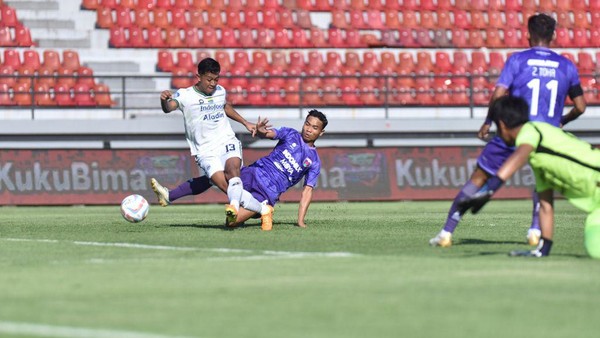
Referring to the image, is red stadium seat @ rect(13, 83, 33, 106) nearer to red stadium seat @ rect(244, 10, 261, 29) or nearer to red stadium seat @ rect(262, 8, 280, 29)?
red stadium seat @ rect(244, 10, 261, 29)

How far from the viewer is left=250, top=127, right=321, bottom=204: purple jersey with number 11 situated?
51.3 feet

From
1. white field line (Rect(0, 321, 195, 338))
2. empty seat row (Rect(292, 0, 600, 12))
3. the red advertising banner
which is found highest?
empty seat row (Rect(292, 0, 600, 12))

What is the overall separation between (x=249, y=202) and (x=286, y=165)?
112cm

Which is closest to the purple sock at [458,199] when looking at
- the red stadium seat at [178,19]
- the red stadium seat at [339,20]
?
the red stadium seat at [178,19]

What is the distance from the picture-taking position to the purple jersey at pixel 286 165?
15.6m

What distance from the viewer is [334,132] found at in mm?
28406

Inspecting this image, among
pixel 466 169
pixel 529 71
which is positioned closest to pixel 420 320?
pixel 529 71

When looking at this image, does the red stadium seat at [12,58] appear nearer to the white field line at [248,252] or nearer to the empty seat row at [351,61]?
the empty seat row at [351,61]

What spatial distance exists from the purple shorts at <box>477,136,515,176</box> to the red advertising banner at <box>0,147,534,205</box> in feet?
48.6

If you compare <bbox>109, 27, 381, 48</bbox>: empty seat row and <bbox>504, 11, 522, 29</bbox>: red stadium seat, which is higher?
<bbox>504, 11, 522, 29</bbox>: red stadium seat

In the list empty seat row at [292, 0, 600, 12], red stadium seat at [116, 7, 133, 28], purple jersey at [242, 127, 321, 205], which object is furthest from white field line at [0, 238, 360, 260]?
empty seat row at [292, 0, 600, 12]

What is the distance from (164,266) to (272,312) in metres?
3.06

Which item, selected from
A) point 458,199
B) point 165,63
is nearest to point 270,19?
point 165,63

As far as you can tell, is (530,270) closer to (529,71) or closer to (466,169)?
(529,71)
